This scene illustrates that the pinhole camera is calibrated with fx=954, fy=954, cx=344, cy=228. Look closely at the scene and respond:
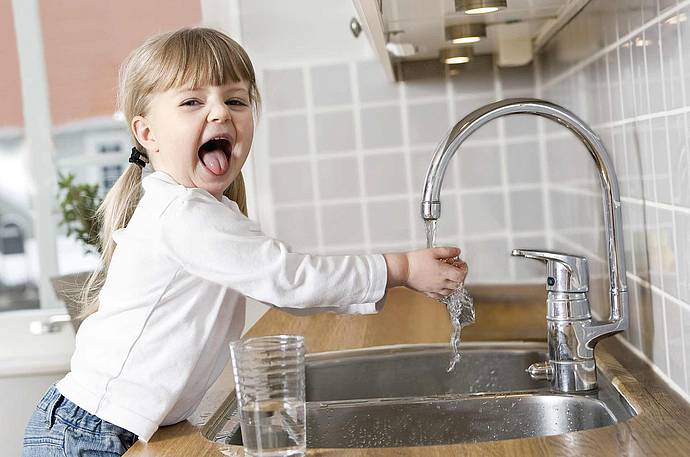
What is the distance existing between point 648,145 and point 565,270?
175mm

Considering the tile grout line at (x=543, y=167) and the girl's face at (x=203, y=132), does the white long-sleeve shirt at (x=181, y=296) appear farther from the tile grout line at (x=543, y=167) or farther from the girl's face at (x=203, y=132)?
the tile grout line at (x=543, y=167)

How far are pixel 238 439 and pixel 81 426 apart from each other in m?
0.19

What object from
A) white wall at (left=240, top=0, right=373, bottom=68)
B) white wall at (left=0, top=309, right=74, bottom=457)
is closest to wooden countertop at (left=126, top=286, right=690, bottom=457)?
white wall at (left=240, top=0, right=373, bottom=68)

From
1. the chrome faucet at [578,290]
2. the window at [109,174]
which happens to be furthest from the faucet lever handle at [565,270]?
the window at [109,174]

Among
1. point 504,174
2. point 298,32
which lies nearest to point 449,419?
point 504,174

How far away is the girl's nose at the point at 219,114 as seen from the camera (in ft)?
3.76

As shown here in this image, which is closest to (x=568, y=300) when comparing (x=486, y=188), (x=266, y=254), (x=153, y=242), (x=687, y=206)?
(x=687, y=206)

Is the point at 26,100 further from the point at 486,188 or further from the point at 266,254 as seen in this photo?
the point at 266,254

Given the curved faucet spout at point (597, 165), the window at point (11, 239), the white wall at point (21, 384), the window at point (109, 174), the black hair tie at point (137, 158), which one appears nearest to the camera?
the curved faucet spout at point (597, 165)

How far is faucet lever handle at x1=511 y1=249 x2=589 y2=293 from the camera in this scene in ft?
3.72

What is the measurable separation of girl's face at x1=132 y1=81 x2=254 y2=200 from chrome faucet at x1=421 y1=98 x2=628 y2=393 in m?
0.28

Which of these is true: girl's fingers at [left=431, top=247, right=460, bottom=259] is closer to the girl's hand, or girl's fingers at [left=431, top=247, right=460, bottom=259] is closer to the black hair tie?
the girl's hand

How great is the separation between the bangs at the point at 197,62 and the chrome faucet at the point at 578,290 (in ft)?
1.00

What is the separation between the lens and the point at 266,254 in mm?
1045
